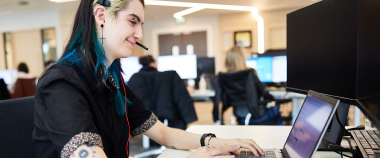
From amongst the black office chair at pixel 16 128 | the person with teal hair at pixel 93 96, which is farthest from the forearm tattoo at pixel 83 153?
the black office chair at pixel 16 128

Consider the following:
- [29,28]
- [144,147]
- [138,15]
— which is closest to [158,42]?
[29,28]

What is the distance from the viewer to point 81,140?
2.08 ft

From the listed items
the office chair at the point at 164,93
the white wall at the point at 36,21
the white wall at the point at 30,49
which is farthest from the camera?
the white wall at the point at 30,49

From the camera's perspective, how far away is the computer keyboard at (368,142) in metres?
0.73

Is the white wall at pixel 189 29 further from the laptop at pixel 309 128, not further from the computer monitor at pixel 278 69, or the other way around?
the laptop at pixel 309 128

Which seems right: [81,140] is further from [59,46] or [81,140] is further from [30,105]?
[59,46]

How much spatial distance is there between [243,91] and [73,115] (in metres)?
2.28

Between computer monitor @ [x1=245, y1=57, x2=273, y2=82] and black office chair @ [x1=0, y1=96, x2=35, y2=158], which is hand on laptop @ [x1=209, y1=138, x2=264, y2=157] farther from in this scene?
computer monitor @ [x1=245, y1=57, x2=273, y2=82]

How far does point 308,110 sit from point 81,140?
1.92ft

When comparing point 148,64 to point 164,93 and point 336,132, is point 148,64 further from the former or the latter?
point 336,132

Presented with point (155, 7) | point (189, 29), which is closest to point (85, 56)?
point (155, 7)

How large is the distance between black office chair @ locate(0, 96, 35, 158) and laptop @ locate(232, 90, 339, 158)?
2.17 ft

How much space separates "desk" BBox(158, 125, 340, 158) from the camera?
3.14ft

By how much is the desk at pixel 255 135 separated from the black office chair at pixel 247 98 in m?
1.39
